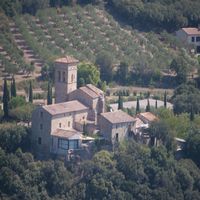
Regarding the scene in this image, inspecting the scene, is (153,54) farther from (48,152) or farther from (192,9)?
(48,152)

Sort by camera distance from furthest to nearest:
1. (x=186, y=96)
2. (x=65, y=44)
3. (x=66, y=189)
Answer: (x=65, y=44), (x=186, y=96), (x=66, y=189)

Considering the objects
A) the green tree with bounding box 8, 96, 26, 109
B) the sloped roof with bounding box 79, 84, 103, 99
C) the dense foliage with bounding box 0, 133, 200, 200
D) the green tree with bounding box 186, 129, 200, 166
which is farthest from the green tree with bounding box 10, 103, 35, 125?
the green tree with bounding box 186, 129, 200, 166

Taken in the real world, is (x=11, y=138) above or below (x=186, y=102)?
below

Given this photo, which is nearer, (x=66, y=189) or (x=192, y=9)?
(x=66, y=189)

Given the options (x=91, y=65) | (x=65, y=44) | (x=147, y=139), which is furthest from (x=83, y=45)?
(x=147, y=139)

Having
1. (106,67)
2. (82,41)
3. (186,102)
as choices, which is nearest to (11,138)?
(186,102)

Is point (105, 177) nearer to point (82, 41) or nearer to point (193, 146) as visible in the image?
point (193, 146)

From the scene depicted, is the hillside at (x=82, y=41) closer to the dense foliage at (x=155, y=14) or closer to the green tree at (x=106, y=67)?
the dense foliage at (x=155, y=14)
